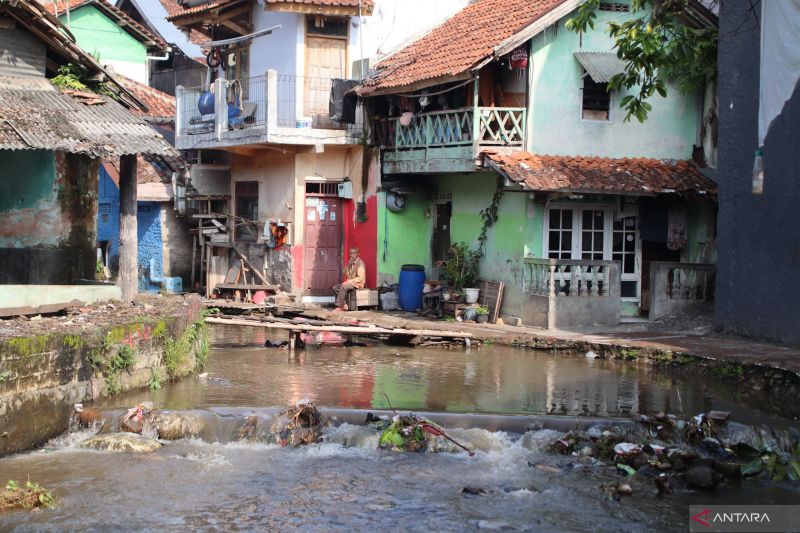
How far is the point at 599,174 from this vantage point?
1819 centimetres

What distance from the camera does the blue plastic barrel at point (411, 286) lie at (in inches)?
823

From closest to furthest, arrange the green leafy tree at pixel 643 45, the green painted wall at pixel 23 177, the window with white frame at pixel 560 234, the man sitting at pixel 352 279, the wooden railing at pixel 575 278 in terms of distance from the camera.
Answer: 1. the green leafy tree at pixel 643 45
2. the green painted wall at pixel 23 177
3. the wooden railing at pixel 575 278
4. the window with white frame at pixel 560 234
5. the man sitting at pixel 352 279

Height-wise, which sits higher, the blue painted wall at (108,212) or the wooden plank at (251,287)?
the blue painted wall at (108,212)

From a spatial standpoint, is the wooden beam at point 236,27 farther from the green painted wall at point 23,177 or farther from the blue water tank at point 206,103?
the green painted wall at point 23,177

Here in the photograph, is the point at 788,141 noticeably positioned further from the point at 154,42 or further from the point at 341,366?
the point at 154,42

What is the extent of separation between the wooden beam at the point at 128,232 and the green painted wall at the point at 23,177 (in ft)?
4.26

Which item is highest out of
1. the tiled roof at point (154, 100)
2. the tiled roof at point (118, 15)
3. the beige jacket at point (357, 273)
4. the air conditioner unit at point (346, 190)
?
the tiled roof at point (118, 15)

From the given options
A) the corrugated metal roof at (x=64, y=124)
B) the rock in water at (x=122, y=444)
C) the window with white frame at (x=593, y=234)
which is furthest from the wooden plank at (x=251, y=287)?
the rock in water at (x=122, y=444)

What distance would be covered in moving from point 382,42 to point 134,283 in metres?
11.0

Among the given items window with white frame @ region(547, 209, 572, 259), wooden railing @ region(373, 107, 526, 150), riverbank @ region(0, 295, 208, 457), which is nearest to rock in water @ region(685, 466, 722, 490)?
riverbank @ region(0, 295, 208, 457)

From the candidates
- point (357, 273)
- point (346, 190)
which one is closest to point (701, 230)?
point (357, 273)

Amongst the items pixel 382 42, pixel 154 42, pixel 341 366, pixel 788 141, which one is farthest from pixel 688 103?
pixel 154 42

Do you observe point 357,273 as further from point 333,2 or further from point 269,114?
point 333,2

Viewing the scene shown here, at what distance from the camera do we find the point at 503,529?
8516 millimetres
